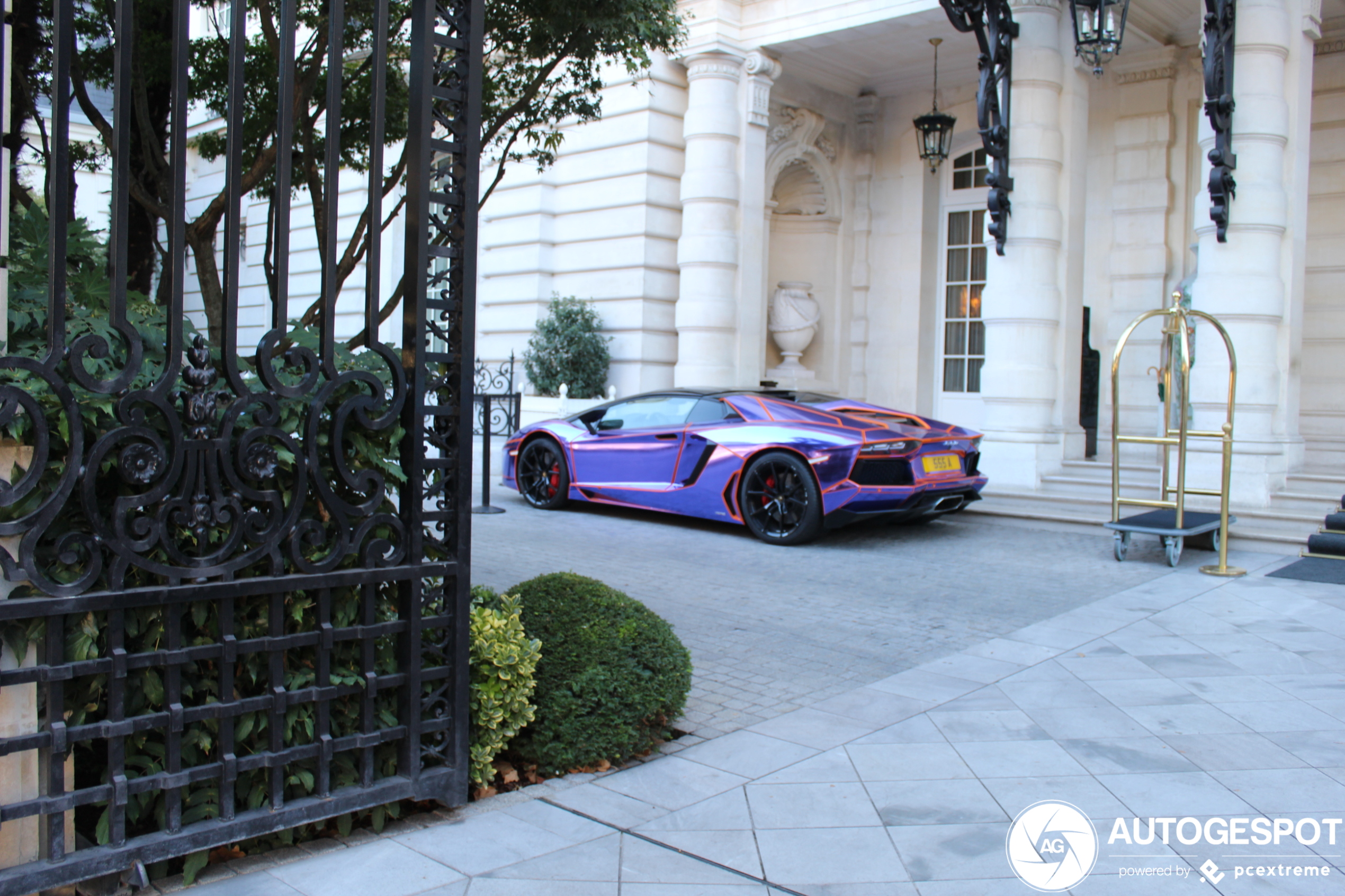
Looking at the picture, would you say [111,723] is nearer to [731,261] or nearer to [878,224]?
[731,261]

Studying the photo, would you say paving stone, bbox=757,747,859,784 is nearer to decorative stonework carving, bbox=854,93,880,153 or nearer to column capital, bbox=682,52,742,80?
column capital, bbox=682,52,742,80

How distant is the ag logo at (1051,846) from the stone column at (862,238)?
A: 13.8 meters

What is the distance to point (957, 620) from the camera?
670 centimetres

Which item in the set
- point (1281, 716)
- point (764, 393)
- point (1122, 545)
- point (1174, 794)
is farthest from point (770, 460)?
point (1174, 794)

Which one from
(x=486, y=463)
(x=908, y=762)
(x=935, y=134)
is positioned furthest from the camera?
(x=935, y=134)

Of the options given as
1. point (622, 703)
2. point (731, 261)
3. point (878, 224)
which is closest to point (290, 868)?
point (622, 703)

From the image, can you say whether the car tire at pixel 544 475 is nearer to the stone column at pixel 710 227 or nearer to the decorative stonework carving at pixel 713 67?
the stone column at pixel 710 227

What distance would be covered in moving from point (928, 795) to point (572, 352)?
497 inches

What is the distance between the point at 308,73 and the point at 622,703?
4111mm

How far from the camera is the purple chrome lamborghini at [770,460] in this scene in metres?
9.08

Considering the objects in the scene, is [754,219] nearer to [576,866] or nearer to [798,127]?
[798,127]

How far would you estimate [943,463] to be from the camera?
9.49m

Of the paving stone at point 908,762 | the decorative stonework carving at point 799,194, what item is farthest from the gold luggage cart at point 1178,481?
the decorative stonework carving at point 799,194

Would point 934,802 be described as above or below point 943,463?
below
